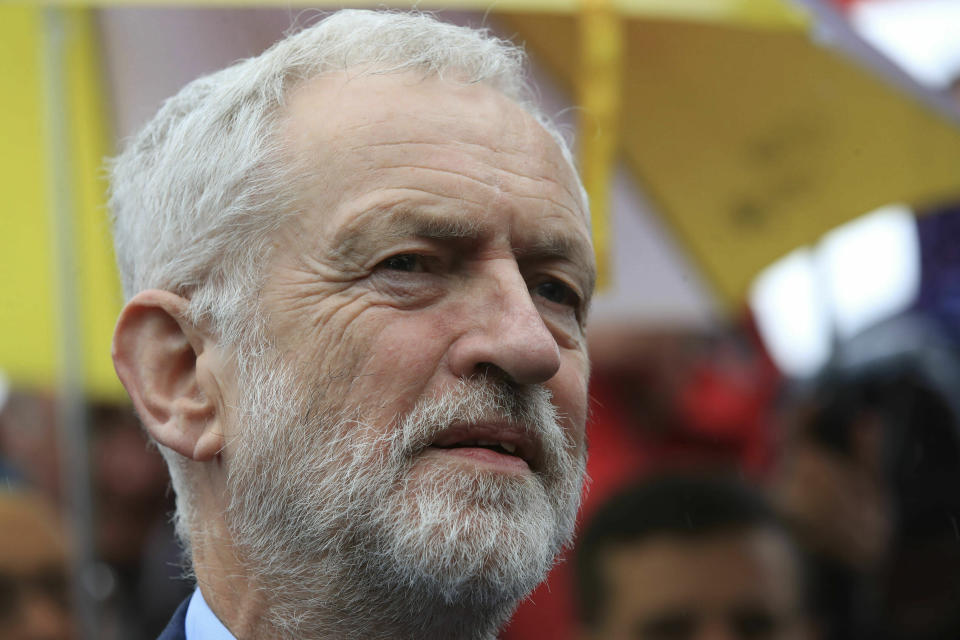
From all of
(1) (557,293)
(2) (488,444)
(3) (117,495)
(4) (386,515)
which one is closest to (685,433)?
(3) (117,495)

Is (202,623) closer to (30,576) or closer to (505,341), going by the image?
(505,341)

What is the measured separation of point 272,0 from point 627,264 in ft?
8.07

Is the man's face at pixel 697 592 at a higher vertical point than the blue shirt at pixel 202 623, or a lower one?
lower

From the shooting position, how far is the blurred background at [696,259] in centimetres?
347

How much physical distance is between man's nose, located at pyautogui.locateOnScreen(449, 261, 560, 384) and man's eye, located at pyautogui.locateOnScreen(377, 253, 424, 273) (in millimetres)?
115

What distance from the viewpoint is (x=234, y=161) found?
6.48 ft

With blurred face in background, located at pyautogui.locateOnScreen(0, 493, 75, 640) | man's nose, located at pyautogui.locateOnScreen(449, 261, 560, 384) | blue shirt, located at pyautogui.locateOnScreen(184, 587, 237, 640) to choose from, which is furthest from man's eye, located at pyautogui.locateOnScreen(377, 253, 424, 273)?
blurred face in background, located at pyautogui.locateOnScreen(0, 493, 75, 640)

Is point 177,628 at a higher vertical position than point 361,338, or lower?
lower

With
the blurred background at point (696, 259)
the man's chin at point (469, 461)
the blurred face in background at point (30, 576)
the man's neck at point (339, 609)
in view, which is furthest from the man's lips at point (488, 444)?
the blurred face in background at point (30, 576)

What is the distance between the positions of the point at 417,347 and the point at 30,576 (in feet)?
7.01

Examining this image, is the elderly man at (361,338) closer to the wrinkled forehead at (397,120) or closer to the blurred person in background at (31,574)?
the wrinkled forehead at (397,120)

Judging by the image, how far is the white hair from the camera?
1.94m

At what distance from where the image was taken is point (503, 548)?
5.77ft

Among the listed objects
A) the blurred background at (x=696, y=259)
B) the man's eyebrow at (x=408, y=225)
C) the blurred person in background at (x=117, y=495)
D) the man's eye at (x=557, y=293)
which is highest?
the man's eyebrow at (x=408, y=225)
